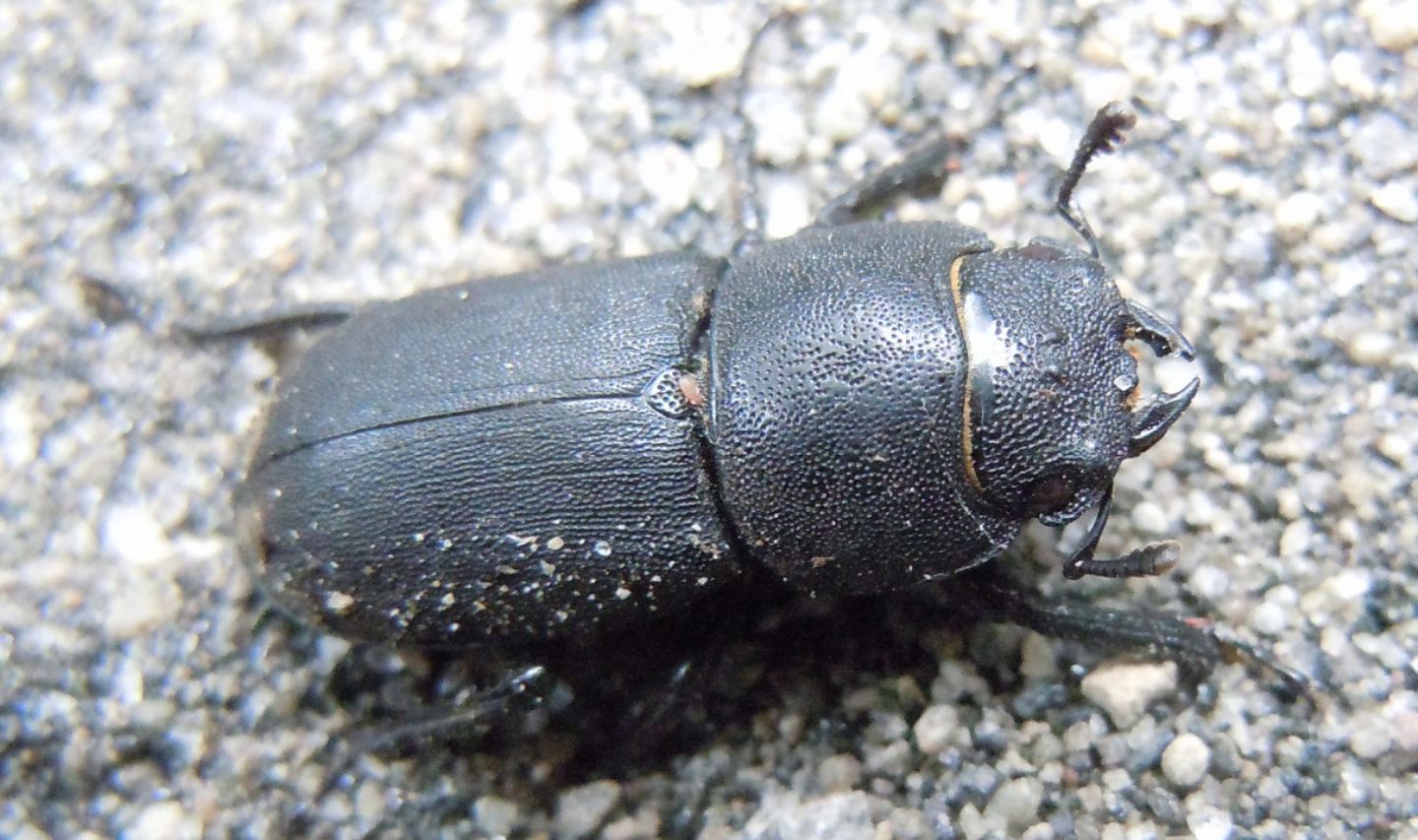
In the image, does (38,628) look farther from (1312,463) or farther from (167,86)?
(1312,463)

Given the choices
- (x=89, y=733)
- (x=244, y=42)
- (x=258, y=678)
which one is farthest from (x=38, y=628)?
(x=244, y=42)

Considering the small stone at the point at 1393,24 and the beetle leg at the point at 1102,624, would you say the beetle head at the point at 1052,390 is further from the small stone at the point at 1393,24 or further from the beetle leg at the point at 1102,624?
the small stone at the point at 1393,24

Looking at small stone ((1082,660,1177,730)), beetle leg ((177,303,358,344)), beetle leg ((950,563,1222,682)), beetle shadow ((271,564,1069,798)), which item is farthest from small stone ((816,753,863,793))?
beetle leg ((177,303,358,344))

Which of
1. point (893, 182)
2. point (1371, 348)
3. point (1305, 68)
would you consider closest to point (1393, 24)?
point (1305, 68)

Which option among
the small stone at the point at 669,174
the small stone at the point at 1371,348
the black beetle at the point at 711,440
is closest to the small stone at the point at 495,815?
the black beetle at the point at 711,440

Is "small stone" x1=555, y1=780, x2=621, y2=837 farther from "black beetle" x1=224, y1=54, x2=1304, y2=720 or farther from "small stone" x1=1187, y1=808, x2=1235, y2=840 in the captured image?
"small stone" x1=1187, y1=808, x2=1235, y2=840

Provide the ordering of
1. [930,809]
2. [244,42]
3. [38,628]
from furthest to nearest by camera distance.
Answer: [244,42] < [38,628] < [930,809]

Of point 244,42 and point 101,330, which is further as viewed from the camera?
point 244,42

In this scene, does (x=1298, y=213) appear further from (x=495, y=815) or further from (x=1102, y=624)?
(x=495, y=815)
